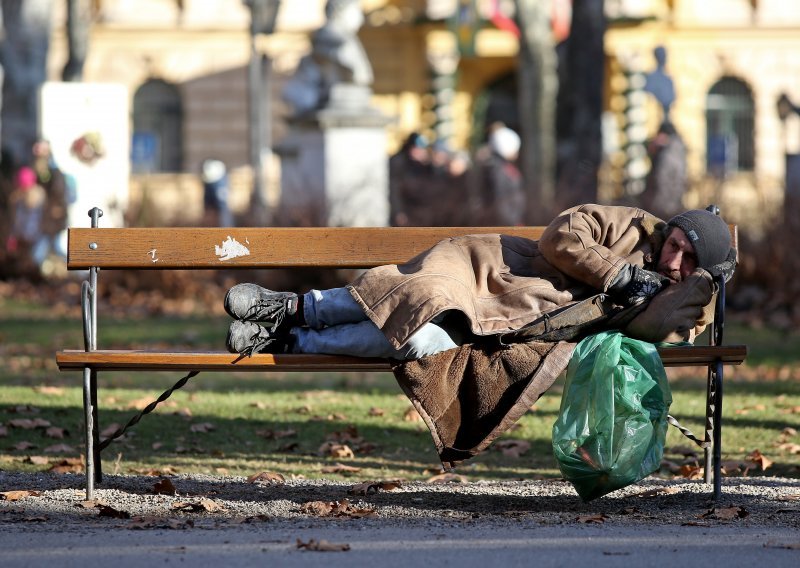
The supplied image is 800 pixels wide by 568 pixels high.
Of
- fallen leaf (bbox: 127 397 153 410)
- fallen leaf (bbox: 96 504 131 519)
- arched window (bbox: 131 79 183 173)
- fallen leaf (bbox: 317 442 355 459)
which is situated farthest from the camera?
arched window (bbox: 131 79 183 173)

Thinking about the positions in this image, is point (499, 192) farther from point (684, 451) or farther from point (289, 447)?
point (289, 447)

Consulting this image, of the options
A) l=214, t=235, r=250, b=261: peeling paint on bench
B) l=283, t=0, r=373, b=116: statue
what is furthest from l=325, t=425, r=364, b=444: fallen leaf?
l=283, t=0, r=373, b=116: statue

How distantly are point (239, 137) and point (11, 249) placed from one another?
1967 cm

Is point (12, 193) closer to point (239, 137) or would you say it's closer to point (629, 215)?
point (629, 215)

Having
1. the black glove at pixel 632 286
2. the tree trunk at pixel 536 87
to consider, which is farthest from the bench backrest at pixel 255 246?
the tree trunk at pixel 536 87

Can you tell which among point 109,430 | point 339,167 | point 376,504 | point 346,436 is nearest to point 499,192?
point 339,167

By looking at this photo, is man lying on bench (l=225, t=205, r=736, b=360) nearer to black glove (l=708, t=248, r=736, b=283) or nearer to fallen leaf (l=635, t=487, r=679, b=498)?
black glove (l=708, t=248, r=736, b=283)

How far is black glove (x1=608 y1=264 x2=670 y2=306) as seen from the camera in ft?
18.6

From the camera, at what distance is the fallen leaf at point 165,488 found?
5.86 m

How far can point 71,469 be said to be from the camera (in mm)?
6637

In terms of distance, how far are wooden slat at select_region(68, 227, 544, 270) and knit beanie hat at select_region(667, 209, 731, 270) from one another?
716 mm

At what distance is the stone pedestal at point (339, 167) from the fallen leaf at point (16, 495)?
879cm

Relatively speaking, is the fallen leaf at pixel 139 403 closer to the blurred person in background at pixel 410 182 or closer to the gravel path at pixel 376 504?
the gravel path at pixel 376 504

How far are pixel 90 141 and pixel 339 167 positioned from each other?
2540mm
